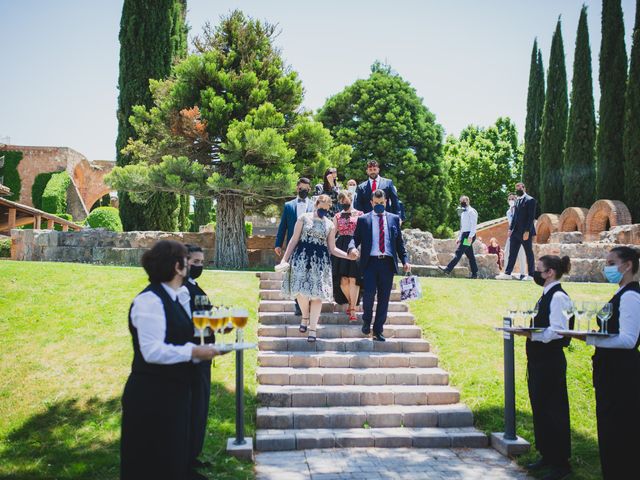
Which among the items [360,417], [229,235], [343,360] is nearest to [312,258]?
[343,360]

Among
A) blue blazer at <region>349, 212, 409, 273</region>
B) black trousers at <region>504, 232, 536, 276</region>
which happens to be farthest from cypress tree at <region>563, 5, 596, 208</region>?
blue blazer at <region>349, 212, 409, 273</region>

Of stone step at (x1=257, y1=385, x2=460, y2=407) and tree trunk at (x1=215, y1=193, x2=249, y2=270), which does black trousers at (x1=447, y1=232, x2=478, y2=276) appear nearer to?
tree trunk at (x1=215, y1=193, x2=249, y2=270)

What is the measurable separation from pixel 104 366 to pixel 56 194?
1467 inches

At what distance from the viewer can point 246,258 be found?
15.1 m

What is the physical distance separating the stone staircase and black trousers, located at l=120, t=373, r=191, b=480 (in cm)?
241

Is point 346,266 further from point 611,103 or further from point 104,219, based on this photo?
point 611,103

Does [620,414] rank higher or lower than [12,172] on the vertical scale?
lower

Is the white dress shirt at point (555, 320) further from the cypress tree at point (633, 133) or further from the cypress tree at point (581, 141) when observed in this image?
the cypress tree at point (581, 141)

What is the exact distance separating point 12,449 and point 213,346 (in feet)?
10.6

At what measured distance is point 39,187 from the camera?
134 ft

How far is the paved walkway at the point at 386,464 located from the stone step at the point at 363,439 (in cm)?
8

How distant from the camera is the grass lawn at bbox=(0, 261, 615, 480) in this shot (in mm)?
5188

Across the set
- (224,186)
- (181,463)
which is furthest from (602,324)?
(224,186)

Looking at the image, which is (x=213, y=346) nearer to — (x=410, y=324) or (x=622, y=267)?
(x=622, y=267)
